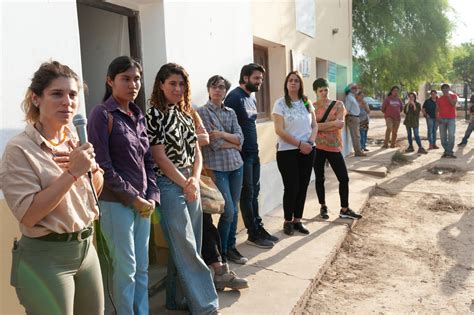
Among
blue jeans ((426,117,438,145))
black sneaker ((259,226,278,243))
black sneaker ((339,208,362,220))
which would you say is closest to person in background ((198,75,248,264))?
black sneaker ((259,226,278,243))

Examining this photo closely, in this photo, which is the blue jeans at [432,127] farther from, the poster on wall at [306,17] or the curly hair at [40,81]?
the curly hair at [40,81]

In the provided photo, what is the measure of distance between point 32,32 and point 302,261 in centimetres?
299

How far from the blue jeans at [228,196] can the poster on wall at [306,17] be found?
417cm

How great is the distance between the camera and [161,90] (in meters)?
2.90

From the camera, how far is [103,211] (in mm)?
2406

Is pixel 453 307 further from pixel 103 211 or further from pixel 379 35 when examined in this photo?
pixel 379 35

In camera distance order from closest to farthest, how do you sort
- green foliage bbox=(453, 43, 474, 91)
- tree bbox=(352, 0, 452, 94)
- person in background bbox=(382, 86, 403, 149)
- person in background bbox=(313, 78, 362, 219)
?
person in background bbox=(313, 78, 362, 219), person in background bbox=(382, 86, 403, 149), tree bbox=(352, 0, 452, 94), green foliage bbox=(453, 43, 474, 91)

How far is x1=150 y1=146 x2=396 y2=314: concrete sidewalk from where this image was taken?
3354mm

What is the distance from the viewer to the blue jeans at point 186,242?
2803mm

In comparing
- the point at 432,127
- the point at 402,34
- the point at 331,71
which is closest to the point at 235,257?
the point at 331,71

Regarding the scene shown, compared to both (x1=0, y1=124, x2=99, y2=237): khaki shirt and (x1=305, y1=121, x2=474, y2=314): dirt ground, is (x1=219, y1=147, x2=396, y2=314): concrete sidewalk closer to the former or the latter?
(x1=305, y1=121, x2=474, y2=314): dirt ground

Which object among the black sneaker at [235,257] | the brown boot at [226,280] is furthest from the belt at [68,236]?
the black sneaker at [235,257]

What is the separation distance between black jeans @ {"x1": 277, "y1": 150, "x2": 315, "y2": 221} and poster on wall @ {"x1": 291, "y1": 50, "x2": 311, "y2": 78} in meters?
2.75

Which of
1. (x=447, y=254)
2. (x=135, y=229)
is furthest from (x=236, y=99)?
(x=447, y=254)
